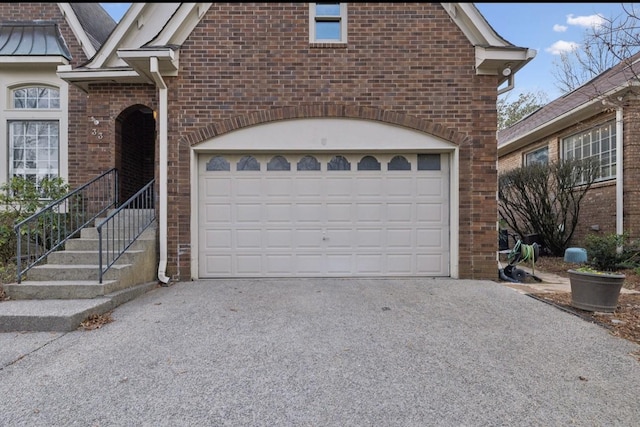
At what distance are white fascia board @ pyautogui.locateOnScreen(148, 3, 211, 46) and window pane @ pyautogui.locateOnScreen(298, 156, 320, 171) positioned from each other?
9.83 ft

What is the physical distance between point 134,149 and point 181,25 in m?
3.38

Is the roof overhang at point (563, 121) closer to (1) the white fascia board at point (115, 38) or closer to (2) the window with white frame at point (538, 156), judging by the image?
(2) the window with white frame at point (538, 156)

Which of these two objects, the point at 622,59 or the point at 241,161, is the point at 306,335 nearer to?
the point at 241,161

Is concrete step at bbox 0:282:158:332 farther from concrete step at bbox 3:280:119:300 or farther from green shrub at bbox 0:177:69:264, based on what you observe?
green shrub at bbox 0:177:69:264

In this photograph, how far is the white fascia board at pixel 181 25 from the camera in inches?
251

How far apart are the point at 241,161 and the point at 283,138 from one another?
0.91 metres

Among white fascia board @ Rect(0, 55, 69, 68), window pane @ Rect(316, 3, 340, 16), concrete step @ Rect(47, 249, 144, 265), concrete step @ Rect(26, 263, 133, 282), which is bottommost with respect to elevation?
concrete step @ Rect(26, 263, 133, 282)

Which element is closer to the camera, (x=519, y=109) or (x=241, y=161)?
(x=241, y=161)

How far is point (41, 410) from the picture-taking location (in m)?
2.67

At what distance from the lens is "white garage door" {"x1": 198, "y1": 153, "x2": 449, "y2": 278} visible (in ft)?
22.4

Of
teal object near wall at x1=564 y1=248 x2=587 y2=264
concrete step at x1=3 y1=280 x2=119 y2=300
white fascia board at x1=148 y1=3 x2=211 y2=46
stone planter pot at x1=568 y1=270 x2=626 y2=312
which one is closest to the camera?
stone planter pot at x1=568 y1=270 x2=626 y2=312

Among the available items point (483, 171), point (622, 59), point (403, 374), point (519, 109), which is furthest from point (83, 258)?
point (519, 109)

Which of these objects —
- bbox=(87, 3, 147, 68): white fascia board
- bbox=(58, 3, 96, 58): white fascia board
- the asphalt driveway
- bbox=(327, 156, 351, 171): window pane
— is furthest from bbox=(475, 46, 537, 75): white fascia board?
bbox=(58, 3, 96, 58): white fascia board

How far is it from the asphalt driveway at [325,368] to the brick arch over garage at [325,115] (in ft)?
9.97
